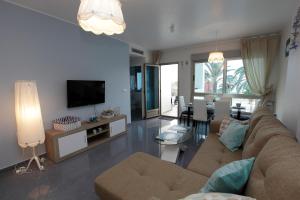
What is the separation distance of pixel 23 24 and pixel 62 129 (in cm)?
185

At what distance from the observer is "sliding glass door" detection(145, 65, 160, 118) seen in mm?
5648

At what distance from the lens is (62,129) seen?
9.07 feet

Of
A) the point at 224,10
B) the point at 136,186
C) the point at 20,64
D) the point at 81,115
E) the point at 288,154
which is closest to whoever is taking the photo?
the point at 288,154

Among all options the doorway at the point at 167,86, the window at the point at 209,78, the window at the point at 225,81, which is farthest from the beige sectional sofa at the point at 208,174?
the doorway at the point at 167,86

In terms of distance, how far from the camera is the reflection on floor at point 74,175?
74.4 inches

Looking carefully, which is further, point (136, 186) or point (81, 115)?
point (81, 115)

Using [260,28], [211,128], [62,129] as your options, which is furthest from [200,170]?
[260,28]

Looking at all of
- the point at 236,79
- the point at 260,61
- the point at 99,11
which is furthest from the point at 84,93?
the point at 260,61

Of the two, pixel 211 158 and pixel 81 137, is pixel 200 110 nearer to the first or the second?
pixel 211 158

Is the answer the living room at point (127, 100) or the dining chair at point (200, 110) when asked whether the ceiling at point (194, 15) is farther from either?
the dining chair at point (200, 110)

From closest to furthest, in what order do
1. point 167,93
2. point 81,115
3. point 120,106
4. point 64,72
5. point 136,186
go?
point 136,186 < point 64,72 < point 81,115 < point 120,106 < point 167,93

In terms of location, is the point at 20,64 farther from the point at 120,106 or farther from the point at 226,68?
the point at 226,68

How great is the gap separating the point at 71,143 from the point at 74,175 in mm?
704

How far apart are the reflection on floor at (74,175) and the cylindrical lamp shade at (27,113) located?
516 mm
